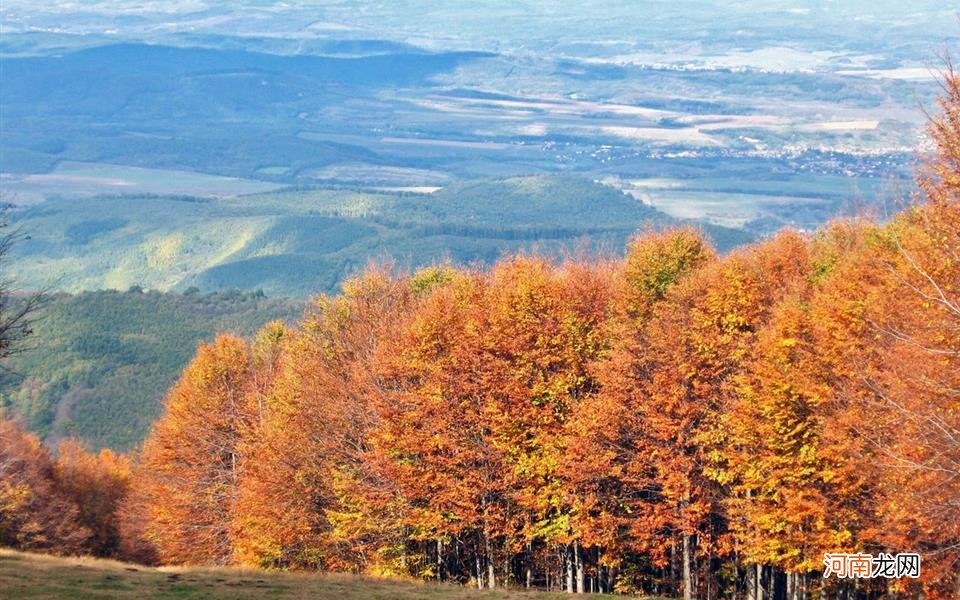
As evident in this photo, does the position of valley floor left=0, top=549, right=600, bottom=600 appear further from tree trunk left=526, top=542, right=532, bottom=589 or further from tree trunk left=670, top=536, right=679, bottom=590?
tree trunk left=670, top=536, right=679, bottom=590

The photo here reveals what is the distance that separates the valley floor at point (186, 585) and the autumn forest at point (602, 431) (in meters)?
8.47

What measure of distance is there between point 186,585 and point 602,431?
18.8 m

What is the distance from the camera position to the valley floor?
4381cm

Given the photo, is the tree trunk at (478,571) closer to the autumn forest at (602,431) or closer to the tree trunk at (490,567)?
the autumn forest at (602,431)

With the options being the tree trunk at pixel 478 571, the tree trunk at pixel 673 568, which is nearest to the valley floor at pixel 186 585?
the tree trunk at pixel 478 571

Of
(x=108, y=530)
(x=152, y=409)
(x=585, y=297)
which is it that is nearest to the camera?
(x=585, y=297)

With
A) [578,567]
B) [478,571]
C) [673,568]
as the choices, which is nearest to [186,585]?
[478,571]

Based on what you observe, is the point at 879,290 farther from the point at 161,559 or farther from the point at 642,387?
the point at 161,559

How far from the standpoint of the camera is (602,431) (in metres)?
57.5

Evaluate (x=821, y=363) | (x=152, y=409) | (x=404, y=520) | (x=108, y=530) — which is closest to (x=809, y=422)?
(x=821, y=363)

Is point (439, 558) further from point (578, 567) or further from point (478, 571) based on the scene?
point (578, 567)

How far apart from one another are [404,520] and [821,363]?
19545 mm

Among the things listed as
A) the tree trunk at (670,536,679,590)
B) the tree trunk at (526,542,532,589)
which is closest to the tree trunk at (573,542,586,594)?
the tree trunk at (526,542,532,589)

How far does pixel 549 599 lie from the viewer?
48.6 metres
